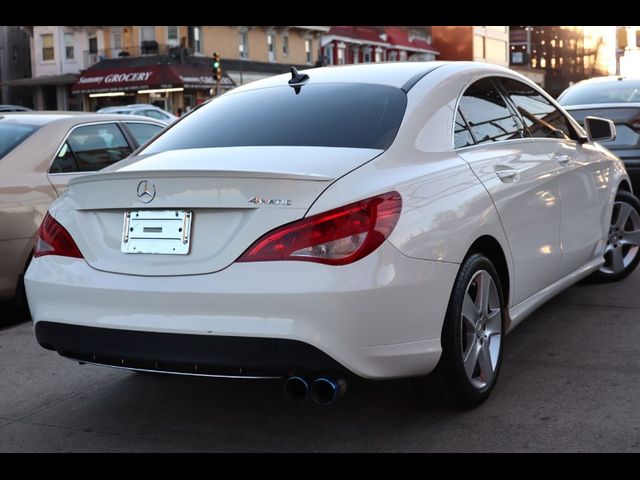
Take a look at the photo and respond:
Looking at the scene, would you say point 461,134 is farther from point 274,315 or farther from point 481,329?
point 274,315

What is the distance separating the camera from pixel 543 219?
4.65 meters

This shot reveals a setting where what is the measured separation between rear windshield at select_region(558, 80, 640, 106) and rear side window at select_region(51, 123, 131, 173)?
5392mm

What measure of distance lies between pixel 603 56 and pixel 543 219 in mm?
132895

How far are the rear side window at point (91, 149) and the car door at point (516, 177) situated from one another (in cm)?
328

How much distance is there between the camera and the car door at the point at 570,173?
16.4ft

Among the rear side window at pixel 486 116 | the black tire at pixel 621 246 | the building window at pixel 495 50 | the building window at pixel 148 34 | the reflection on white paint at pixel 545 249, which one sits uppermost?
the building window at pixel 495 50

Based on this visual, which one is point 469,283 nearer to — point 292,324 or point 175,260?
point 292,324

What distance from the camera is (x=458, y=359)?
12.1 ft

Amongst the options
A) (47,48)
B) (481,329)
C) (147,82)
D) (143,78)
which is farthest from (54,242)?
(47,48)

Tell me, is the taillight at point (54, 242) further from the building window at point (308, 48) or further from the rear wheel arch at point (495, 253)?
the building window at point (308, 48)

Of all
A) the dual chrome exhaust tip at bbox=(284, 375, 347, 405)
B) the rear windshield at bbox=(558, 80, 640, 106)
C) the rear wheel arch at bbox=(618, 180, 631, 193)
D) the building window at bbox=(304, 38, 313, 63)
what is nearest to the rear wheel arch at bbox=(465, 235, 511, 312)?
the dual chrome exhaust tip at bbox=(284, 375, 347, 405)

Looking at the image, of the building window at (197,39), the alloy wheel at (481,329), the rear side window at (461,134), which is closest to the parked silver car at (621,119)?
the rear side window at (461,134)
